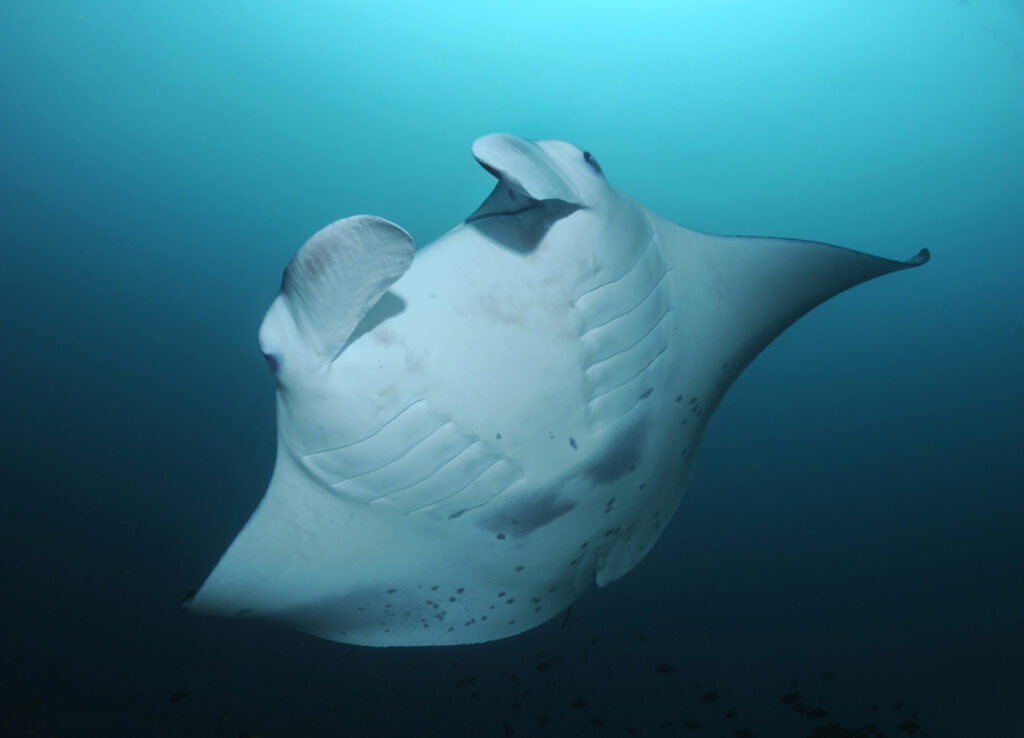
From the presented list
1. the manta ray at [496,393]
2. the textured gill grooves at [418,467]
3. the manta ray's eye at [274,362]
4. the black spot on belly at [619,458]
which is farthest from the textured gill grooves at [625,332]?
the manta ray's eye at [274,362]

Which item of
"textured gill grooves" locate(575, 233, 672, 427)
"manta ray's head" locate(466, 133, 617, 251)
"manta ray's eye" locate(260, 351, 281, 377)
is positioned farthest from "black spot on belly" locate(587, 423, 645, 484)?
"manta ray's eye" locate(260, 351, 281, 377)

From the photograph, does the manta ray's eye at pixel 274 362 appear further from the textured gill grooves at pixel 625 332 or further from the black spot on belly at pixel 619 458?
the black spot on belly at pixel 619 458

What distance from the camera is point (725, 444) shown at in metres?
11.8

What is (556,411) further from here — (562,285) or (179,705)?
(179,705)

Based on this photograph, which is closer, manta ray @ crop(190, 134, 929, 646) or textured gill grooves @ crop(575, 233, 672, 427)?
manta ray @ crop(190, 134, 929, 646)

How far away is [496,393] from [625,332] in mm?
393

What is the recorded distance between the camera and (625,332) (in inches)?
56.0

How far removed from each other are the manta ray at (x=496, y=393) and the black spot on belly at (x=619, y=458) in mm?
11

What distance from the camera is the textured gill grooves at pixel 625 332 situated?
1338mm

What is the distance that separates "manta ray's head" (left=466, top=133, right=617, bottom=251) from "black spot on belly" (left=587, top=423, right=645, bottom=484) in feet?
2.35

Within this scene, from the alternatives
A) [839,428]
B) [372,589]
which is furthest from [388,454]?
[839,428]

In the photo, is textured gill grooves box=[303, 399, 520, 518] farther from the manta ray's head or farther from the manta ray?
the manta ray's head

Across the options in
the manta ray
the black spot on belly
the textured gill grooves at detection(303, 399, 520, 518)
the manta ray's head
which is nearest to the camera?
the manta ray's head

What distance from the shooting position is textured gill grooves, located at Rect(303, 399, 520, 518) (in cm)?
128
